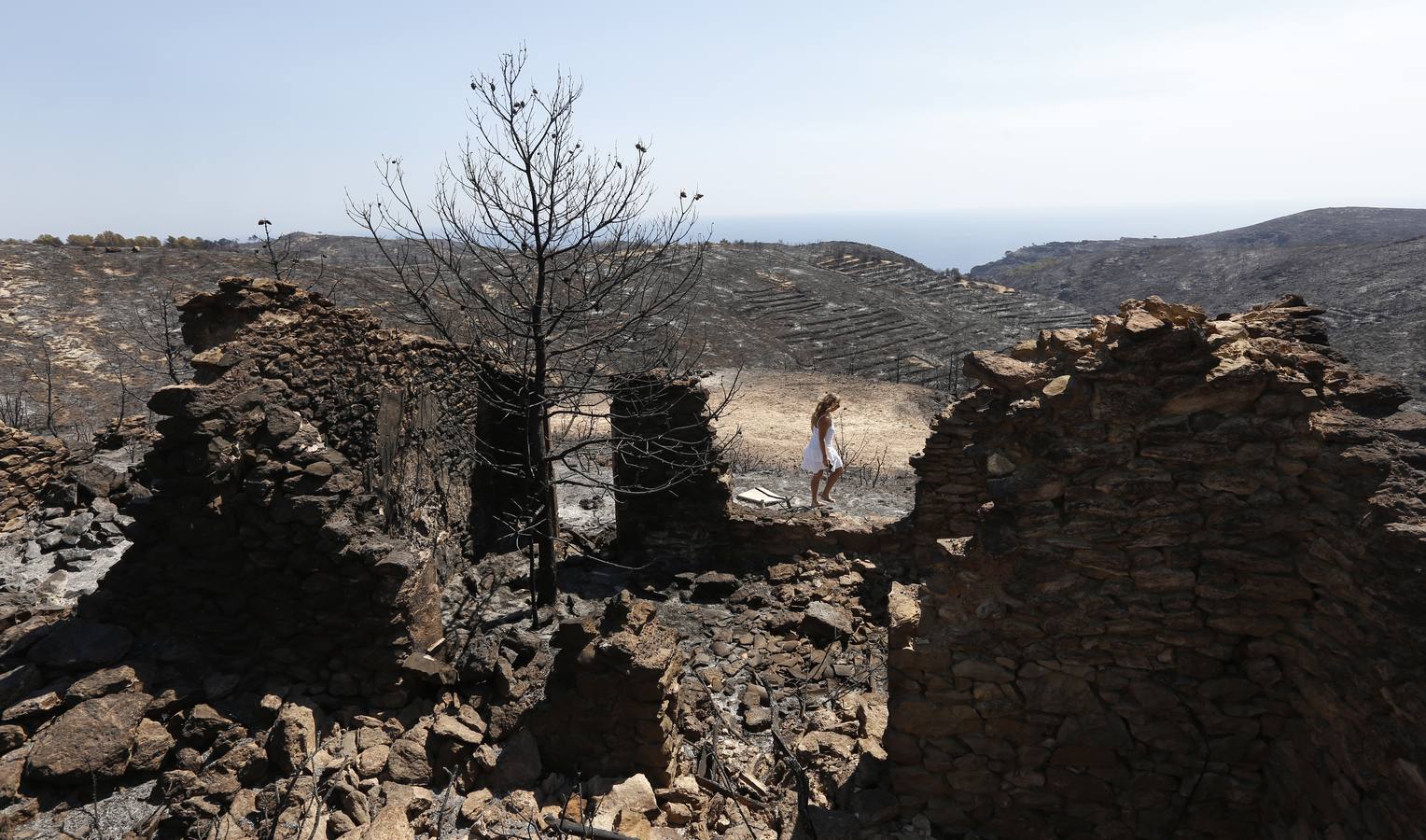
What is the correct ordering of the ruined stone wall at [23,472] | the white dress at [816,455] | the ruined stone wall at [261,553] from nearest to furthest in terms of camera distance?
the ruined stone wall at [261,553] < the ruined stone wall at [23,472] < the white dress at [816,455]

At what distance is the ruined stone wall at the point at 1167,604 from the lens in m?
3.77

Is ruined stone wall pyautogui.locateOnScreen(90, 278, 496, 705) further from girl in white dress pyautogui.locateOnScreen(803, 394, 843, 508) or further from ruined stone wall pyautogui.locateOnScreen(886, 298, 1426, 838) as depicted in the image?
girl in white dress pyautogui.locateOnScreen(803, 394, 843, 508)

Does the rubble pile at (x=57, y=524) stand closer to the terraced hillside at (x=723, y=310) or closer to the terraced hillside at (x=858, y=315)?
the terraced hillside at (x=723, y=310)

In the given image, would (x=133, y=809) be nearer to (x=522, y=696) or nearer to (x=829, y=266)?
(x=522, y=696)

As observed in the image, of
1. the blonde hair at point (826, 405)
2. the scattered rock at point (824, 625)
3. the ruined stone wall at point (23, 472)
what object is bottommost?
the scattered rock at point (824, 625)

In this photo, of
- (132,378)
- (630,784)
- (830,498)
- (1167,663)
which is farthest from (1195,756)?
(132,378)

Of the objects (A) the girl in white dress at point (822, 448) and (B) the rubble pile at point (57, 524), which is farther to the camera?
(A) the girl in white dress at point (822, 448)

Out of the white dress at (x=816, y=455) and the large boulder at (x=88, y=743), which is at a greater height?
the white dress at (x=816, y=455)

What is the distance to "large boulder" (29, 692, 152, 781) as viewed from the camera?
468cm

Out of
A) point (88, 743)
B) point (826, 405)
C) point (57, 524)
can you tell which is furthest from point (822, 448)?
point (57, 524)

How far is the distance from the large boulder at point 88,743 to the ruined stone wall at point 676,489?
4847 mm

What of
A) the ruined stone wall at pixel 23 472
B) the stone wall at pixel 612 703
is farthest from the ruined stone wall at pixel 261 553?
the ruined stone wall at pixel 23 472

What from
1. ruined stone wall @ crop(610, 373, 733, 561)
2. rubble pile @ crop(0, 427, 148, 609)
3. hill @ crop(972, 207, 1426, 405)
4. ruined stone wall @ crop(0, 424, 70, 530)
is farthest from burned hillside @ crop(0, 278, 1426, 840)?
hill @ crop(972, 207, 1426, 405)

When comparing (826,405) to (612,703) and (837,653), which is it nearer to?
(837,653)
